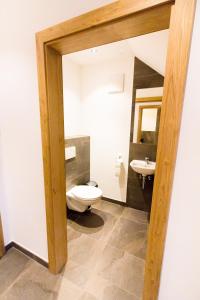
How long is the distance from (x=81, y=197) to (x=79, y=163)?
62 centimetres

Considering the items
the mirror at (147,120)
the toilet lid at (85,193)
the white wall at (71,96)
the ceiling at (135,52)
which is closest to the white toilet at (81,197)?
the toilet lid at (85,193)

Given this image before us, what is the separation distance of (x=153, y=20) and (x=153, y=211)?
3.25 ft

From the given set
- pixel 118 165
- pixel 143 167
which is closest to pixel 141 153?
pixel 143 167

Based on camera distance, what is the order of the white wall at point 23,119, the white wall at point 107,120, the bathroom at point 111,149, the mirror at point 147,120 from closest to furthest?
the white wall at point 23,119, the bathroom at point 111,149, the mirror at point 147,120, the white wall at point 107,120

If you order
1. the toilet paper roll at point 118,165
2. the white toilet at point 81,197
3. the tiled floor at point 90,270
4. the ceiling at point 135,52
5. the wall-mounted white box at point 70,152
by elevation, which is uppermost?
the ceiling at point 135,52

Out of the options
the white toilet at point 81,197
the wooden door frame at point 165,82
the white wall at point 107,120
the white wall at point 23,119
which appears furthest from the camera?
the white wall at point 107,120

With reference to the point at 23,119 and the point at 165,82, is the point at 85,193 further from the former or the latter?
the point at 165,82

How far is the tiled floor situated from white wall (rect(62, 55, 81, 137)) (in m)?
1.55

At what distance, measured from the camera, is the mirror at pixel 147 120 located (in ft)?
7.00

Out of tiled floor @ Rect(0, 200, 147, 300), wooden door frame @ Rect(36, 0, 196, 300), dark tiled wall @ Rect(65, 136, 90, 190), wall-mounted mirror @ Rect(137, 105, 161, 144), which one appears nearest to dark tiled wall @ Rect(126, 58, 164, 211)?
wall-mounted mirror @ Rect(137, 105, 161, 144)

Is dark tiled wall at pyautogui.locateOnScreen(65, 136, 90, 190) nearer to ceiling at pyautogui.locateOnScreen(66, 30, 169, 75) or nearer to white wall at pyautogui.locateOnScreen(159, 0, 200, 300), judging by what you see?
ceiling at pyautogui.locateOnScreen(66, 30, 169, 75)

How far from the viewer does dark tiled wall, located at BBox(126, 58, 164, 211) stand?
6.76 feet

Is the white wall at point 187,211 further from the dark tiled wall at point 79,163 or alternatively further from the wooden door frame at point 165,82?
the dark tiled wall at point 79,163

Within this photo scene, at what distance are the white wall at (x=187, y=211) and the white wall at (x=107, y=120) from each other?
1653mm
